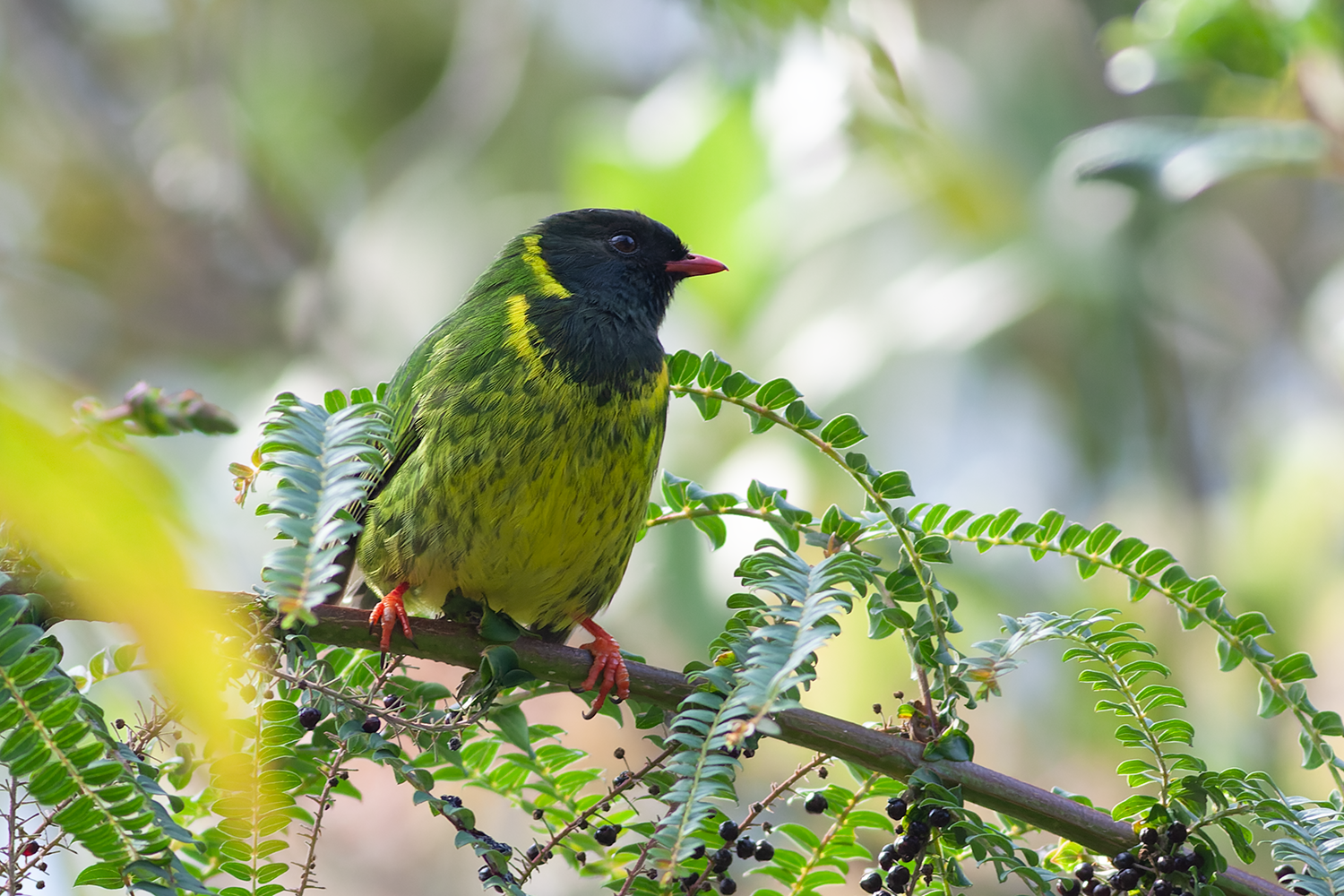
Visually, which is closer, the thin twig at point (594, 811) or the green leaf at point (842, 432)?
the thin twig at point (594, 811)

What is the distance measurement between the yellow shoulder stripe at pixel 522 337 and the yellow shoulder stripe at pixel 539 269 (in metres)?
0.14

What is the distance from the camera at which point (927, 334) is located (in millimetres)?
7621

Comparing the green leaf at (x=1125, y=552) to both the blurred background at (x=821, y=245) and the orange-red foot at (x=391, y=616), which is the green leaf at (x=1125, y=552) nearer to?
the orange-red foot at (x=391, y=616)

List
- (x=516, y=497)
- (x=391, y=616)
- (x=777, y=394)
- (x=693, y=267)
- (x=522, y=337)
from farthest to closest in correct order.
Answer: (x=693, y=267) < (x=522, y=337) < (x=516, y=497) < (x=391, y=616) < (x=777, y=394)

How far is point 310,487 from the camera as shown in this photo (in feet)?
4.38

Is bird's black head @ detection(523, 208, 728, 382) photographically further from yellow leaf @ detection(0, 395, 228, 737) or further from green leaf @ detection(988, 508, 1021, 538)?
yellow leaf @ detection(0, 395, 228, 737)

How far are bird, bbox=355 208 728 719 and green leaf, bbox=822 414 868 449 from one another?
2.67 feet

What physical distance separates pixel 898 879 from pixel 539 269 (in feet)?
6.81

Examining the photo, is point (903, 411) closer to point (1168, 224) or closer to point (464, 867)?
point (1168, 224)

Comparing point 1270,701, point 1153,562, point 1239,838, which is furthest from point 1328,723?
point 1153,562

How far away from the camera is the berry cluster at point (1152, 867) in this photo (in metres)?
1.59

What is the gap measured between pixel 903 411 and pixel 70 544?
7885 mm

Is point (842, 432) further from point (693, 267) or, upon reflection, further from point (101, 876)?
point (693, 267)

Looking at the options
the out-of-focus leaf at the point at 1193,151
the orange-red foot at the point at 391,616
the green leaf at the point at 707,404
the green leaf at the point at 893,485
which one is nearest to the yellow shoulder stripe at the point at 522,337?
the orange-red foot at the point at 391,616
